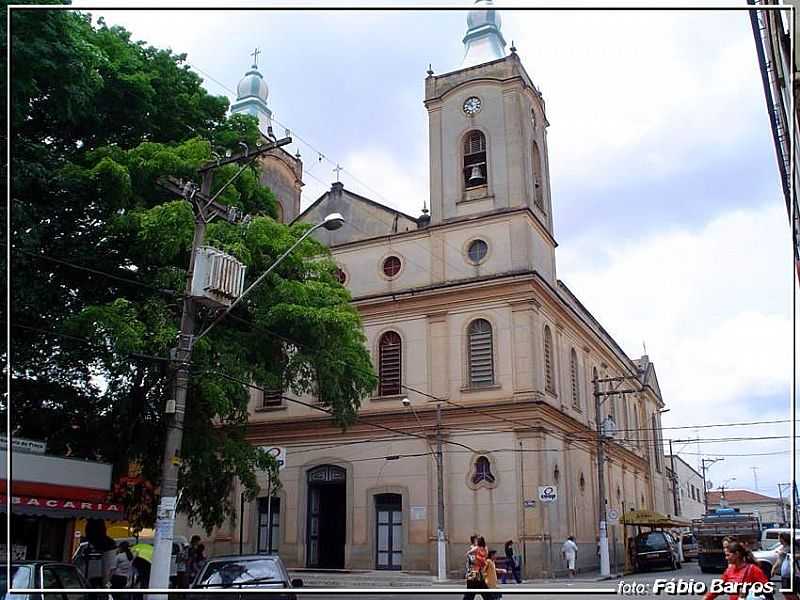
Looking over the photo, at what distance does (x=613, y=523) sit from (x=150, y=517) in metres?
3.93

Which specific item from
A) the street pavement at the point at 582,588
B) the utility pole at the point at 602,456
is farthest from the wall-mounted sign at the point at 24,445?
the utility pole at the point at 602,456

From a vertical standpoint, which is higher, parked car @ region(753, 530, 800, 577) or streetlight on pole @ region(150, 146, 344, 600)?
streetlight on pole @ region(150, 146, 344, 600)

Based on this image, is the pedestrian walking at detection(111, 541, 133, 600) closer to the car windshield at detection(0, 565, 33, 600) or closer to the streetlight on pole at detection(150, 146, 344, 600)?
the streetlight on pole at detection(150, 146, 344, 600)

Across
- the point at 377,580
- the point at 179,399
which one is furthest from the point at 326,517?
the point at 179,399

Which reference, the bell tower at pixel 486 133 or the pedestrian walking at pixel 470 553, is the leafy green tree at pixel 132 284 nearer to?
the pedestrian walking at pixel 470 553

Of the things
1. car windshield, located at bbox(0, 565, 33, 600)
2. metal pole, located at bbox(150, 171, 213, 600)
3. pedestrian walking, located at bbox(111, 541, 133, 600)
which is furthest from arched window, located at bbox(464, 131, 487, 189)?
car windshield, located at bbox(0, 565, 33, 600)

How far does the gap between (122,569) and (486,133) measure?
4.42 m

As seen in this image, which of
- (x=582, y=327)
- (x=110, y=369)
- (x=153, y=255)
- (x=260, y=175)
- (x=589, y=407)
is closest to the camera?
(x=582, y=327)

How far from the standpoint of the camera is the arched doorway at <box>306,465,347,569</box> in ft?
16.2

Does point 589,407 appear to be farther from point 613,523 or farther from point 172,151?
point 172,151

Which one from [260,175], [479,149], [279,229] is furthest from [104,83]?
[479,149]

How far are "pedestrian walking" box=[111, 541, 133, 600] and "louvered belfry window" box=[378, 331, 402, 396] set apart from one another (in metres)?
2.43

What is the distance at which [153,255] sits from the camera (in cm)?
710

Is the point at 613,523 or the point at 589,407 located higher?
the point at 589,407
